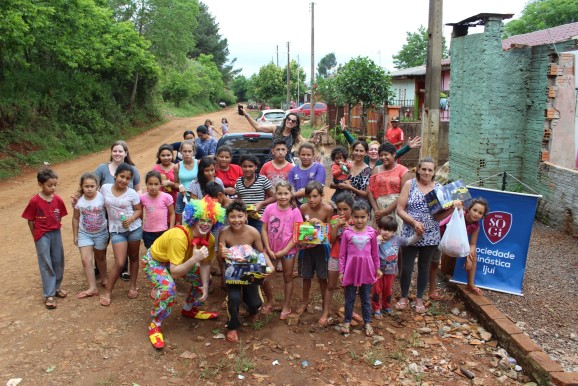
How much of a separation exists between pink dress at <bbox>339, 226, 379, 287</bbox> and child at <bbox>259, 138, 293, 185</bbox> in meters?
1.31

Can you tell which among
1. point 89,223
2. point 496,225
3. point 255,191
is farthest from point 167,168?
point 496,225

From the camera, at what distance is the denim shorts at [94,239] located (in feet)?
16.5

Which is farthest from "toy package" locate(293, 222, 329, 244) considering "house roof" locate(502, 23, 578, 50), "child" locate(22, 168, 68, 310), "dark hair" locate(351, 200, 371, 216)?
"house roof" locate(502, 23, 578, 50)

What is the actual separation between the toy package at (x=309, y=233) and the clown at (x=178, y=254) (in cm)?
76

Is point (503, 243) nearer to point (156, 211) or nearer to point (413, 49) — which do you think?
point (156, 211)

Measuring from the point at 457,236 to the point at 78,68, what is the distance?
19551mm

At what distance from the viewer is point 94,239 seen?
507 centimetres

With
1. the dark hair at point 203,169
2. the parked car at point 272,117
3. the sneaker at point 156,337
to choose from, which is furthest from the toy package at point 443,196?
the parked car at point 272,117

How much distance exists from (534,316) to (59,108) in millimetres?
17688

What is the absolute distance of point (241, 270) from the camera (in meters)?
4.28

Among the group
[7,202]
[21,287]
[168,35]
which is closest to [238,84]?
[168,35]

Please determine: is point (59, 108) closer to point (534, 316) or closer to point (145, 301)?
point (145, 301)

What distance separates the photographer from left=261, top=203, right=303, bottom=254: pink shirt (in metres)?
4.61

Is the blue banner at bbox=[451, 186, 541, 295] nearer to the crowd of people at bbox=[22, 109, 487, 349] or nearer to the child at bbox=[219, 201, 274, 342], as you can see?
the crowd of people at bbox=[22, 109, 487, 349]
